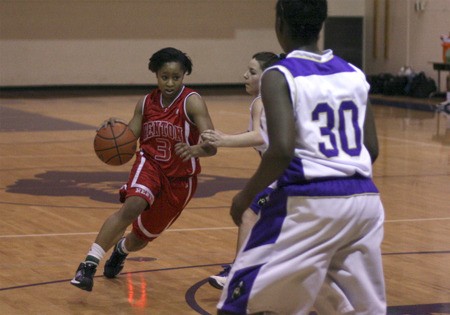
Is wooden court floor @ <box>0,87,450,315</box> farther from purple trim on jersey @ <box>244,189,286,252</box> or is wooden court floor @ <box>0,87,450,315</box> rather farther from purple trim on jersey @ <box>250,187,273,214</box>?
purple trim on jersey @ <box>244,189,286,252</box>

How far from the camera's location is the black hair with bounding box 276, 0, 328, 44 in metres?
3.40

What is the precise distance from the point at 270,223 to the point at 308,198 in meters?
0.15

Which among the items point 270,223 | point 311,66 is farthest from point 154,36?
point 270,223

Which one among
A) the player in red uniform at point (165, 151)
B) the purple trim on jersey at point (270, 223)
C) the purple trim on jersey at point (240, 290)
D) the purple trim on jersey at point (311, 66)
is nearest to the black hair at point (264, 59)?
the player in red uniform at point (165, 151)

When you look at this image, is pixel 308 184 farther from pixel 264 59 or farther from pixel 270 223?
pixel 264 59

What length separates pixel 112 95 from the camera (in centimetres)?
2291

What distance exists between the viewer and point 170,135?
19.4 ft

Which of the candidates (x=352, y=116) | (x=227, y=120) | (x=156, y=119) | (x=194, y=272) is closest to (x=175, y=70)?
(x=156, y=119)

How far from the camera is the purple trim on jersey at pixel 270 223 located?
11.1 feet

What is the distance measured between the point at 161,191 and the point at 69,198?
3.61 m

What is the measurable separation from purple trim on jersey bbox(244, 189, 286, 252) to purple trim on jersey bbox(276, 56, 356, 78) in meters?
0.40

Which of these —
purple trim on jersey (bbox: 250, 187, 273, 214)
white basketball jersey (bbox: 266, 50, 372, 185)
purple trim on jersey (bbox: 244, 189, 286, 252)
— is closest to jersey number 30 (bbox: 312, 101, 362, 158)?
white basketball jersey (bbox: 266, 50, 372, 185)

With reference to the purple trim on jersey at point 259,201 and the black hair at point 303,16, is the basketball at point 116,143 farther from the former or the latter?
the black hair at point 303,16

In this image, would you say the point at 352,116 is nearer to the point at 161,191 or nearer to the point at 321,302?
the point at 321,302
